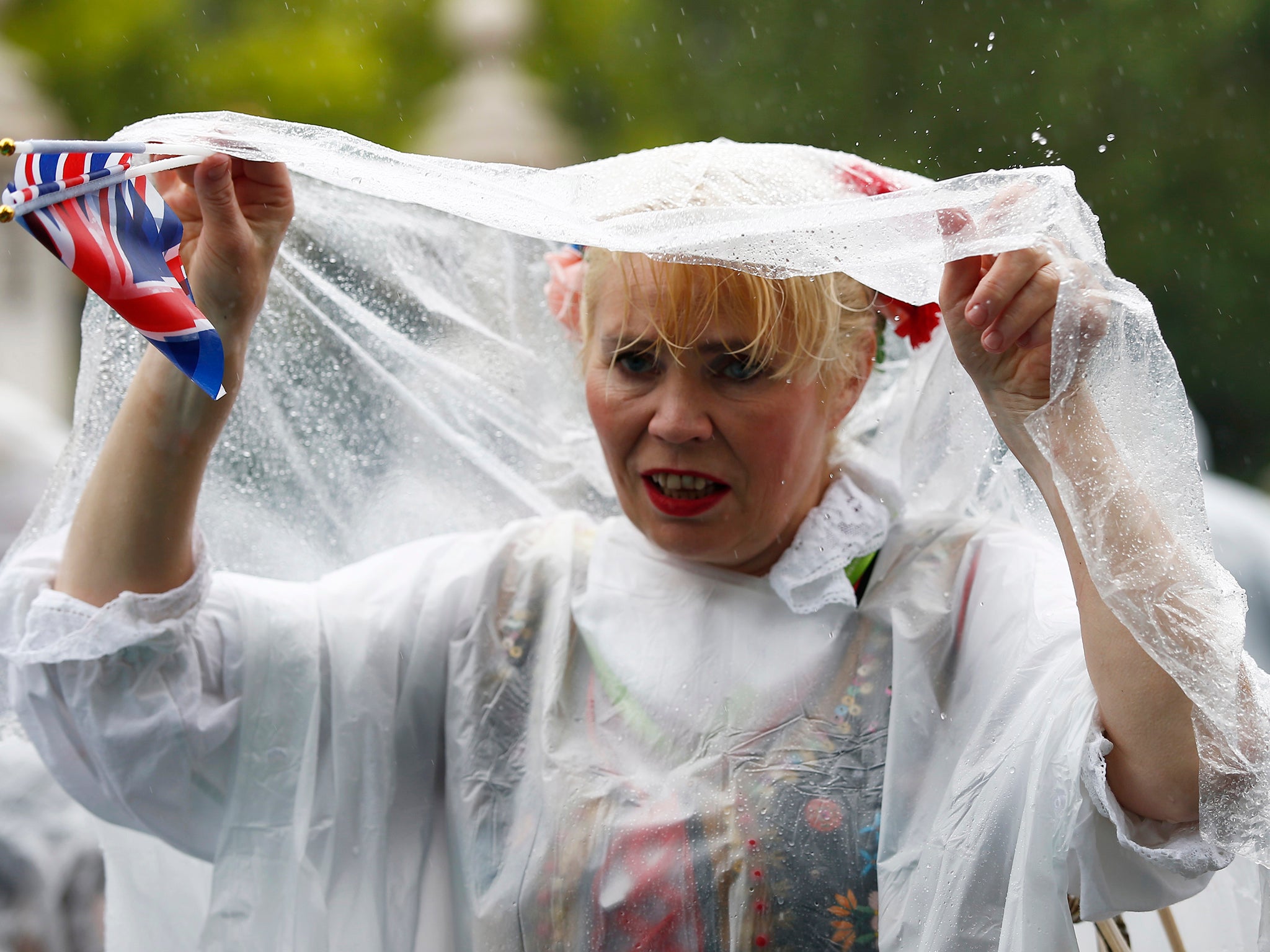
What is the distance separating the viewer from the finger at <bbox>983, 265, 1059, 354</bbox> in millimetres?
1498

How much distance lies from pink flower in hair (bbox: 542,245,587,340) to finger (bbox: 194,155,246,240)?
1.88ft

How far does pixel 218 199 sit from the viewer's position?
1.68 metres

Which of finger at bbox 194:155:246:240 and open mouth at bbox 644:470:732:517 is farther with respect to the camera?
open mouth at bbox 644:470:732:517

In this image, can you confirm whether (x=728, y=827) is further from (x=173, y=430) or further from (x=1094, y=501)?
(x=173, y=430)

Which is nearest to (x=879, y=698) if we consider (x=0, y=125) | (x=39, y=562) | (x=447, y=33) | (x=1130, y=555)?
(x=1130, y=555)

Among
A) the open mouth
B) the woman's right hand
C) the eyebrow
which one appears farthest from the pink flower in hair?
the woman's right hand

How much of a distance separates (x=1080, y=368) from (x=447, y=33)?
37.4 ft

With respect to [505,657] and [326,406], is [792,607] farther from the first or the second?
[326,406]

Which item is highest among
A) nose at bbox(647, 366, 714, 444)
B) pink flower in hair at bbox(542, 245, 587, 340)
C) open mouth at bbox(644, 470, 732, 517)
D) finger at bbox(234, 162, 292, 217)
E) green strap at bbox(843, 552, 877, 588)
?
finger at bbox(234, 162, 292, 217)

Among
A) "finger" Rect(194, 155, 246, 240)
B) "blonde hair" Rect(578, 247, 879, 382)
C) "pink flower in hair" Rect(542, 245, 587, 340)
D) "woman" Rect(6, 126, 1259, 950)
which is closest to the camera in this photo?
"woman" Rect(6, 126, 1259, 950)

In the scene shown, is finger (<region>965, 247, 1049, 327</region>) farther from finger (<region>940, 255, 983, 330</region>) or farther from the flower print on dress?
the flower print on dress

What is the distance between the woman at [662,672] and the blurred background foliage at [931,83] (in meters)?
9.16

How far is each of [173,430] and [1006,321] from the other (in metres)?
1.05

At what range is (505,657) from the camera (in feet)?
6.43
